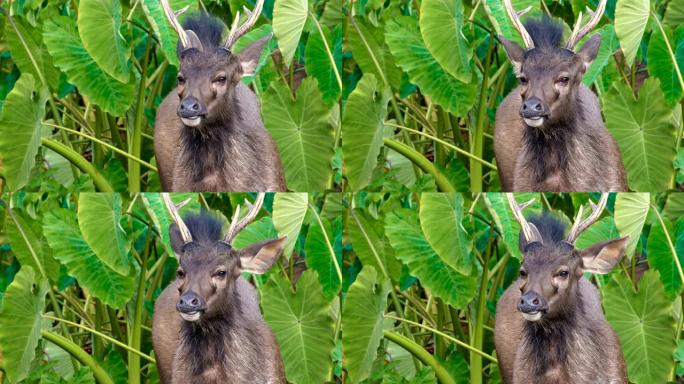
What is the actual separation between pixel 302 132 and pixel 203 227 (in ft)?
1.98

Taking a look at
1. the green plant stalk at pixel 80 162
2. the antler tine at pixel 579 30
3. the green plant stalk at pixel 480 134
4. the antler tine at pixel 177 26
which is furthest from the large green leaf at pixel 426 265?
the green plant stalk at pixel 80 162

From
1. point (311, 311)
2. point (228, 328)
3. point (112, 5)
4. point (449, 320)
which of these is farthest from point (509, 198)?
point (112, 5)

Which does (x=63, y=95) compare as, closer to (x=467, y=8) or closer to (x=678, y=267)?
(x=467, y=8)

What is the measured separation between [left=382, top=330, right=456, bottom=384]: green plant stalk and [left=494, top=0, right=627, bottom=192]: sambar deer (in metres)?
0.79

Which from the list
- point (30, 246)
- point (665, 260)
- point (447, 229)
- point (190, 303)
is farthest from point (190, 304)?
point (665, 260)

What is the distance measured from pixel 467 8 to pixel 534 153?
693mm

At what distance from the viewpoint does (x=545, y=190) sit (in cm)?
541

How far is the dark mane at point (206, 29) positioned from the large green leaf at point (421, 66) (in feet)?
2.36

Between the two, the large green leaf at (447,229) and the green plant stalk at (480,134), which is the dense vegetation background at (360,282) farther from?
the green plant stalk at (480,134)

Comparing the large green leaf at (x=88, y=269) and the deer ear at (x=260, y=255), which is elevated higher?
the deer ear at (x=260, y=255)

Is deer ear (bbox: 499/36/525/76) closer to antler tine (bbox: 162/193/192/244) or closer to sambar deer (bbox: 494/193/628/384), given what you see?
sambar deer (bbox: 494/193/628/384)

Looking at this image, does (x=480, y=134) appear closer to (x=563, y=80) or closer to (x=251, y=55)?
(x=563, y=80)

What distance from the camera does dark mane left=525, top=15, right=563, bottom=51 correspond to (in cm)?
524

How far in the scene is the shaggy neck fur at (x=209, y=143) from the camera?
528 centimetres
